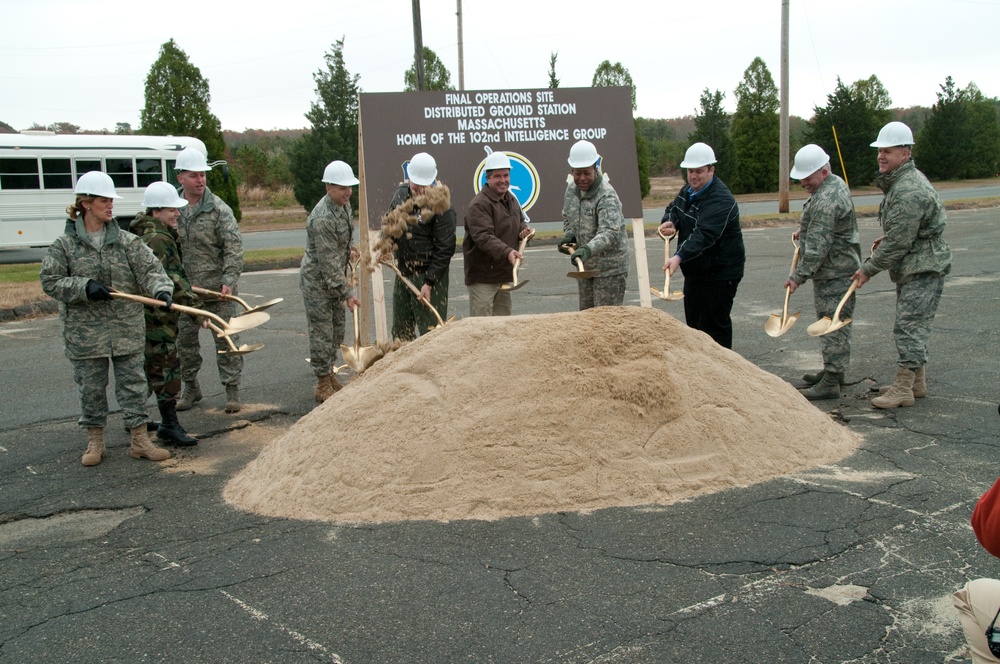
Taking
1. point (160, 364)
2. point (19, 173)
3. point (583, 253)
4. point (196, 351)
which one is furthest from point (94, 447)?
point (19, 173)

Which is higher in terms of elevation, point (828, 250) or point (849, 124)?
point (849, 124)

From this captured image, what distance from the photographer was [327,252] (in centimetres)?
712

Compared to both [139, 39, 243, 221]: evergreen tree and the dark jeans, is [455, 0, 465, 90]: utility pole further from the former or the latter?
the dark jeans

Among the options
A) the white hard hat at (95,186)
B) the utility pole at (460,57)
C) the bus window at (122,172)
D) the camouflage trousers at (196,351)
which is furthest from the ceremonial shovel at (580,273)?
the utility pole at (460,57)

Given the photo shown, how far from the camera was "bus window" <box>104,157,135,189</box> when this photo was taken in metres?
21.5

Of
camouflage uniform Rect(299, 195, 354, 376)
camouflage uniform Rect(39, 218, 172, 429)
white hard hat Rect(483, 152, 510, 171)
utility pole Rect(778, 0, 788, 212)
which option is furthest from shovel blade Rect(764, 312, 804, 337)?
utility pole Rect(778, 0, 788, 212)

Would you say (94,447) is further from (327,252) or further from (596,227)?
(596,227)

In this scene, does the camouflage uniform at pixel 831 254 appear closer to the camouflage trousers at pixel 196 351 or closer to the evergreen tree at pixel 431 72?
the camouflage trousers at pixel 196 351

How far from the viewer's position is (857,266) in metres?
6.73

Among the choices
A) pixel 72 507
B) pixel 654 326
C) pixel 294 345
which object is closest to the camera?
pixel 72 507

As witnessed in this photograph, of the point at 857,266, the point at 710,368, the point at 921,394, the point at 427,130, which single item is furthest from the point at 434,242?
the point at 921,394

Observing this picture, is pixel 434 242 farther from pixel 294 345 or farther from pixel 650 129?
pixel 650 129

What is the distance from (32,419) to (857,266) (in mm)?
6283

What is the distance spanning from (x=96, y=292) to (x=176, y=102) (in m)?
22.7
